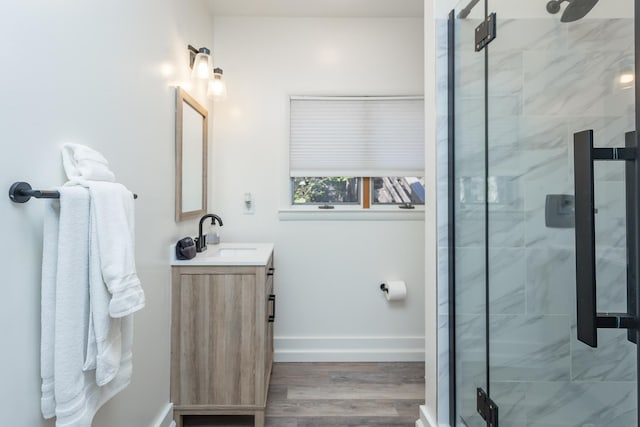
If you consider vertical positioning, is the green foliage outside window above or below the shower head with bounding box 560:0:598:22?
below

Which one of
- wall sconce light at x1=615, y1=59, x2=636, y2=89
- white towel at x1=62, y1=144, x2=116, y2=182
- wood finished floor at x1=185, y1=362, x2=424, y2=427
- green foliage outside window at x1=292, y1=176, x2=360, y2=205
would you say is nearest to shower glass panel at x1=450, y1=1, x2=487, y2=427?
wall sconce light at x1=615, y1=59, x2=636, y2=89

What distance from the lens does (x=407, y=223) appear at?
2.55 meters

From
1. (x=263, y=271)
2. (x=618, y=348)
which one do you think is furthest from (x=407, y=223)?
(x=618, y=348)

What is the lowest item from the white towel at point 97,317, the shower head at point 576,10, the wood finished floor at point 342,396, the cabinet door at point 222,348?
the wood finished floor at point 342,396

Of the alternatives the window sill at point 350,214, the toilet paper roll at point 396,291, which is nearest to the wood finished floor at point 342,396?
the toilet paper roll at point 396,291

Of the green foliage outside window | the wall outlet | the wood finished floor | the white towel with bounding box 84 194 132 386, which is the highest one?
Result: the green foliage outside window

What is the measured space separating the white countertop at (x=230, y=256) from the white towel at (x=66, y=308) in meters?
0.83

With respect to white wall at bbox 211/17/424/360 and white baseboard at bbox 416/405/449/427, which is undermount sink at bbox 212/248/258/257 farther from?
white baseboard at bbox 416/405/449/427

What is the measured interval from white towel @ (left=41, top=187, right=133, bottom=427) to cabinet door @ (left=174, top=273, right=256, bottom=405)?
2.74ft

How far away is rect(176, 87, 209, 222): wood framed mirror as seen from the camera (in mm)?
1793

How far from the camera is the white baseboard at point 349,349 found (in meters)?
2.51

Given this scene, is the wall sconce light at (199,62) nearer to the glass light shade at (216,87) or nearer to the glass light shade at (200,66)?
the glass light shade at (200,66)

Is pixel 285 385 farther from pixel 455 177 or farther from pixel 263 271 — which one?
pixel 455 177

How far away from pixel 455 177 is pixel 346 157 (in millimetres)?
1113
